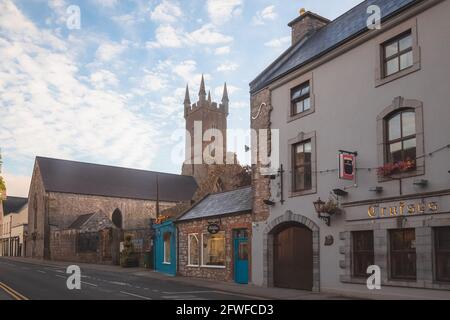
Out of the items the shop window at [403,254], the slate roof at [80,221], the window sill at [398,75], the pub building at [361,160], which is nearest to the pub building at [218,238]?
the pub building at [361,160]

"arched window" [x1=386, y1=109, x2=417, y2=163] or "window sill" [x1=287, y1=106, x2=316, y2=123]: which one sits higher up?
"window sill" [x1=287, y1=106, x2=316, y2=123]

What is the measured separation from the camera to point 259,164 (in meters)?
21.4

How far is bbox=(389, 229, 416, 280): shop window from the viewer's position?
1420 cm

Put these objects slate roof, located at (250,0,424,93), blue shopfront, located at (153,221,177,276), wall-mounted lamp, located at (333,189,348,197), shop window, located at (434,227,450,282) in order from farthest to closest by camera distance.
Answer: blue shopfront, located at (153,221,177,276) < slate roof, located at (250,0,424,93) < wall-mounted lamp, located at (333,189,348,197) < shop window, located at (434,227,450,282)

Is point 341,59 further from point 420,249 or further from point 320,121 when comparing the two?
point 420,249

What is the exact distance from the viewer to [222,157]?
87000 millimetres

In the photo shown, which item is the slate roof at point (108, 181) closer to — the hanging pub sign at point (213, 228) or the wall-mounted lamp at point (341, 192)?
the hanging pub sign at point (213, 228)

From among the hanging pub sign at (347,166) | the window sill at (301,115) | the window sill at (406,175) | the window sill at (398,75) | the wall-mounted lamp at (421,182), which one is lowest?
the wall-mounted lamp at (421,182)

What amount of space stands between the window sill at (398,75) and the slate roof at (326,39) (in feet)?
6.05

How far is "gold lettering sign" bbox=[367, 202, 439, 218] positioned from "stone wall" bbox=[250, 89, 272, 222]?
5.96 metres

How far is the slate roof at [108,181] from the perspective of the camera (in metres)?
60.7

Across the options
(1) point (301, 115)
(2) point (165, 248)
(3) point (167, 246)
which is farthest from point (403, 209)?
(2) point (165, 248)

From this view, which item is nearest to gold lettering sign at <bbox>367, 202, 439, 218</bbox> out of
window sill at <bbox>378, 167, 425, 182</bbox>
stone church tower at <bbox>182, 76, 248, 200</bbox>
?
window sill at <bbox>378, 167, 425, 182</bbox>

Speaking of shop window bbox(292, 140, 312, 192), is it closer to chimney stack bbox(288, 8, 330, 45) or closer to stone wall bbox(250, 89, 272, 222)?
stone wall bbox(250, 89, 272, 222)
